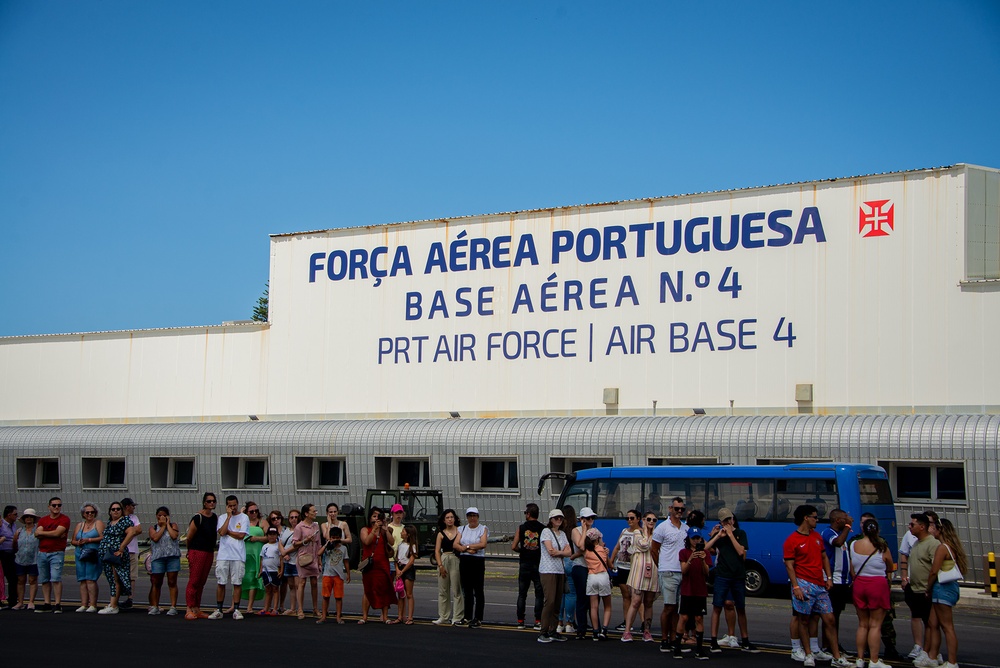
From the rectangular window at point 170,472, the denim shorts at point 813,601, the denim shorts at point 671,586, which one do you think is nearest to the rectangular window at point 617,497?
the denim shorts at point 671,586

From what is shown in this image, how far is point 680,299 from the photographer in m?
30.5

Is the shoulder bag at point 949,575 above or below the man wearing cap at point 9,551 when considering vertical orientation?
above

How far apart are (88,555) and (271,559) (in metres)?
2.84

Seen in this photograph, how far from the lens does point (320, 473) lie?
3316cm

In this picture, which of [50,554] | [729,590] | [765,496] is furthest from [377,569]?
[765,496]

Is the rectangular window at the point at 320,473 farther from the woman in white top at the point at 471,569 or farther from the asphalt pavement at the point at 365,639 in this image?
the woman in white top at the point at 471,569

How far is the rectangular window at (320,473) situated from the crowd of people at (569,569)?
42.7ft

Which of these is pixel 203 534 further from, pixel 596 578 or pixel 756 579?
pixel 756 579

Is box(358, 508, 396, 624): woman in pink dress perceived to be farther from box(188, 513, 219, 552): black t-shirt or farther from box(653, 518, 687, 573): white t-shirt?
box(653, 518, 687, 573): white t-shirt

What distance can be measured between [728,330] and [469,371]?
7.84m

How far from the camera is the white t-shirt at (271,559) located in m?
18.0

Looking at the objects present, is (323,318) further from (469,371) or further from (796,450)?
(796,450)

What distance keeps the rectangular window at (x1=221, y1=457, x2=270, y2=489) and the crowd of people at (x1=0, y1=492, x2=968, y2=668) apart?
14082mm

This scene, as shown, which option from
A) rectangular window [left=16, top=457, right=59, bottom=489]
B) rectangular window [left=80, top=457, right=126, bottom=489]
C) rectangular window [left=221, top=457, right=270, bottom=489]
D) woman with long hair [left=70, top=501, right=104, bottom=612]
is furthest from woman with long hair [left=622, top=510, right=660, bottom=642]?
rectangular window [left=16, top=457, right=59, bottom=489]
